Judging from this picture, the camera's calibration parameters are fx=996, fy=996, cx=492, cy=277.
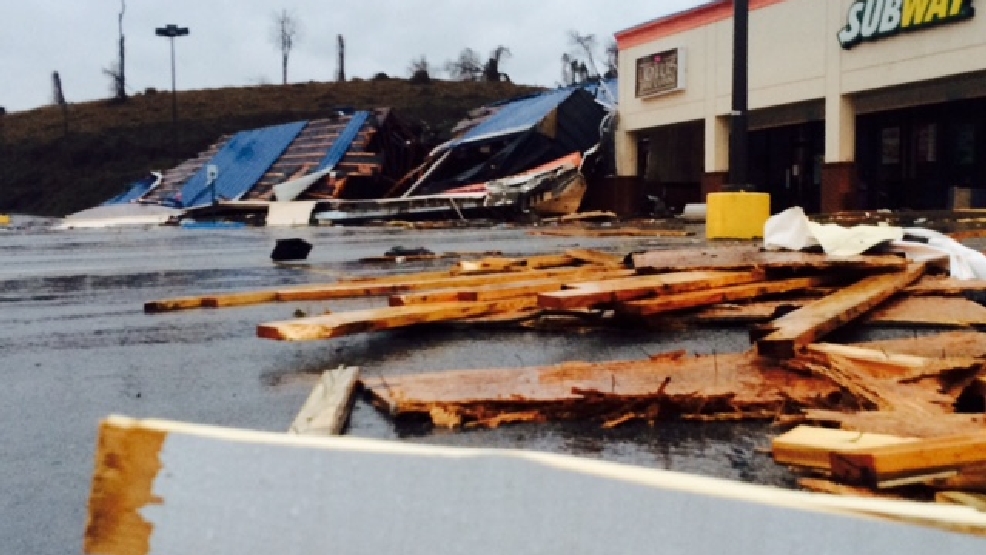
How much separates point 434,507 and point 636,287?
13.8ft

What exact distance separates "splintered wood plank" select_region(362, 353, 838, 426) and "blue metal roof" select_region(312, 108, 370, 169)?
3377cm

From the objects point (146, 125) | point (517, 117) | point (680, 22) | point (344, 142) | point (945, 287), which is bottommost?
point (945, 287)

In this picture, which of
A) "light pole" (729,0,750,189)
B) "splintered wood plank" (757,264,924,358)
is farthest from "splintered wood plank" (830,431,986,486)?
"light pole" (729,0,750,189)

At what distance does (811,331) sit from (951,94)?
24.5 meters

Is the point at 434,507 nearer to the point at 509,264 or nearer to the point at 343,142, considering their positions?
the point at 509,264

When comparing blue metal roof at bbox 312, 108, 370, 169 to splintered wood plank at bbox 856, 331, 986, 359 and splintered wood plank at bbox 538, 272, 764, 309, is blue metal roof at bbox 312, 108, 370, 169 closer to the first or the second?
splintered wood plank at bbox 538, 272, 764, 309

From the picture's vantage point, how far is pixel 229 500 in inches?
66.4

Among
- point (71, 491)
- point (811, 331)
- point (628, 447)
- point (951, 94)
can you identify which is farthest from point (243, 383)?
point (951, 94)

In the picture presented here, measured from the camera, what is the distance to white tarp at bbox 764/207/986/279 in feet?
23.5

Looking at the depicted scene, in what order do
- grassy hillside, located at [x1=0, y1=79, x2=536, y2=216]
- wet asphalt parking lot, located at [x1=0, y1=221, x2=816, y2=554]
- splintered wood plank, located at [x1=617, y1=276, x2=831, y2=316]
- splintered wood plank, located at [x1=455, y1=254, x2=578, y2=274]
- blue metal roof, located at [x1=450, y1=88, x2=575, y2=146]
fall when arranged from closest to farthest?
wet asphalt parking lot, located at [x1=0, y1=221, x2=816, y2=554] < splintered wood plank, located at [x1=617, y1=276, x2=831, y2=316] < splintered wood plank, located at [x1=455, y1=254, x2=578, y2=274] < blue metal roof, located at [x1=450, y1=88, x2=575, y2=146] < grassy hillside, located at [x1=0, y1=79, x2=536, y2=216]

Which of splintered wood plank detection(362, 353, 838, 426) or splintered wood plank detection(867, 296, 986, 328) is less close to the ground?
splintered wood plank detection(867, 296, 986, 328)

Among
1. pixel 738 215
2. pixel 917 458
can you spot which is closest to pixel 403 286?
pixel 917 458

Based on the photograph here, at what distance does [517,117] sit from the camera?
37.3m

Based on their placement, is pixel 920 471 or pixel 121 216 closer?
pixel 920 471
